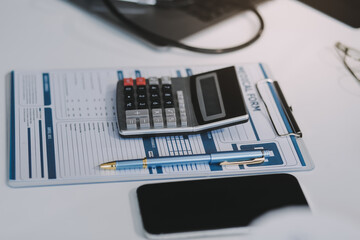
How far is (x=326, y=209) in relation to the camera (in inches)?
18.0

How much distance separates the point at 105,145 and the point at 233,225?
0.56 ft

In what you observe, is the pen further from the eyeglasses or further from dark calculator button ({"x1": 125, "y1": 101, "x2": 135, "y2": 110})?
the eyeglasses

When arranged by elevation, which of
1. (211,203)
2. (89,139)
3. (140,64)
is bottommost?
(211,203)

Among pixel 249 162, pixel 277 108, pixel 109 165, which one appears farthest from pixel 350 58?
pixel 109 165

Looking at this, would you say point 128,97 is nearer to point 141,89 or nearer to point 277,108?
point 141,89

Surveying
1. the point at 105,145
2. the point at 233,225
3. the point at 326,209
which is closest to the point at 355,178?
the point at 326,209

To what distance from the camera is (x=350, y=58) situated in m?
0.66

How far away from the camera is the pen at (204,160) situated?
458mm

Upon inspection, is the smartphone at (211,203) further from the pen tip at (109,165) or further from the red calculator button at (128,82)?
the red calculator button at (128,82)

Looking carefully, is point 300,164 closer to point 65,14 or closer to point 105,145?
point 105,145

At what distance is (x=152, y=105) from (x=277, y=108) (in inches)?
6.8

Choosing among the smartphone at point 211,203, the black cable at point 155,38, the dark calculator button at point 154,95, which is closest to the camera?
the smartphone at point 211,203

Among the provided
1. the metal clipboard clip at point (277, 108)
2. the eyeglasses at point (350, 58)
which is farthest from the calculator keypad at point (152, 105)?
the eyeglasses at point (350, 58)

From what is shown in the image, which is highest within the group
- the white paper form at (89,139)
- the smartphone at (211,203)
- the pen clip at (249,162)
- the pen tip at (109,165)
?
the white paper form at (89,139)
